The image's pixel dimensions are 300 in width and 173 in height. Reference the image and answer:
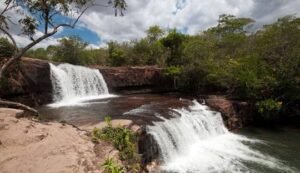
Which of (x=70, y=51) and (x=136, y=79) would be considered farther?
(x=70, y=51)

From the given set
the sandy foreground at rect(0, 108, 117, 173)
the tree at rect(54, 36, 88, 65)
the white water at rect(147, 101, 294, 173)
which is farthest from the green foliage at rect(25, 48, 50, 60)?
the sandy foreground at rect(0, 108, 117, 173)

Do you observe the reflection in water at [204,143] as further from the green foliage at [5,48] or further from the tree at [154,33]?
the tree at [154,33]

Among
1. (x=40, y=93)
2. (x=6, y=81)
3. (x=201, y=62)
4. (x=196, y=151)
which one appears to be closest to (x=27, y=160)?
(x=196, y=151)

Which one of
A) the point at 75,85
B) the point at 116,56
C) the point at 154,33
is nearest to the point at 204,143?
the point at 75,85

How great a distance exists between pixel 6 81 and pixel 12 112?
6.04 m

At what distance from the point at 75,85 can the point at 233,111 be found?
10836 mm

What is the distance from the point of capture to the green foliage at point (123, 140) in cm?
603

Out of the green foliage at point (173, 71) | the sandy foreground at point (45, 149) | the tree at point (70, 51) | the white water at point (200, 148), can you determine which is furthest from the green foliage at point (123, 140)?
the tree at point (70, 51)

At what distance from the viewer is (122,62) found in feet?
84.2

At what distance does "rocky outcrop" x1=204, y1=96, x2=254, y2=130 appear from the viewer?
13.6 meters

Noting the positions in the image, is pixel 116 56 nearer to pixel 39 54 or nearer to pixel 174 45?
pixel 174 45

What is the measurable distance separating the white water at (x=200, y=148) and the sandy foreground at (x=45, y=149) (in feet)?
9.94

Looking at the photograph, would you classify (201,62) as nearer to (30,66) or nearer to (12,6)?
(30,66)

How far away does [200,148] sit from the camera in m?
9.73
